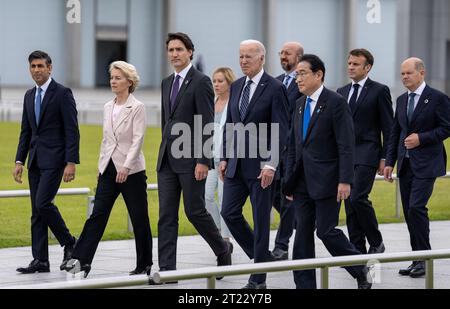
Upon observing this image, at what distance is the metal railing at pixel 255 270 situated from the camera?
5.29 m

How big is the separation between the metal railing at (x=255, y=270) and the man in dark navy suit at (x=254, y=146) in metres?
2.85

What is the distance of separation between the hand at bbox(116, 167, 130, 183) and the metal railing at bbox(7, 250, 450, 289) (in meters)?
3.71

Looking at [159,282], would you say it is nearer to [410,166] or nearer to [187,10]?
[410,166]

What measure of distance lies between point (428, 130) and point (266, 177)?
1.87 meters

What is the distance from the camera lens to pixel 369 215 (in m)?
10.9

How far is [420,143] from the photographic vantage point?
34.0ft

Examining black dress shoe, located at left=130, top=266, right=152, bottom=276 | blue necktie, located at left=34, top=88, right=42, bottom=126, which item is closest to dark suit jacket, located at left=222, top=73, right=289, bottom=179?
black dress shoe, located at left=130, top=266, right=152, bottom=276

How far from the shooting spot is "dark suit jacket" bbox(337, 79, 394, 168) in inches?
424

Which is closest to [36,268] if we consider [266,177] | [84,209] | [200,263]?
[200,263]

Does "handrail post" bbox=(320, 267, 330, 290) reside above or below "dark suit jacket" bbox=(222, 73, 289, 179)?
below

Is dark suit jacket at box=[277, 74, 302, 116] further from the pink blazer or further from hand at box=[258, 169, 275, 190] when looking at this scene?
hand at box=[258, 169, 275, 190]

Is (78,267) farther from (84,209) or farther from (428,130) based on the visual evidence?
(84,209)

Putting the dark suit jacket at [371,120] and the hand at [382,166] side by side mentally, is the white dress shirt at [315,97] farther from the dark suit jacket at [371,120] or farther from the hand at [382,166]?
the hand at [382,166]
